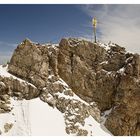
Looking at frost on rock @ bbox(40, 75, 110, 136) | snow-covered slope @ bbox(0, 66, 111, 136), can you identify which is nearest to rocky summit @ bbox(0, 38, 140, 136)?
frost on rock @ bbox(40, 75, 110, 136)

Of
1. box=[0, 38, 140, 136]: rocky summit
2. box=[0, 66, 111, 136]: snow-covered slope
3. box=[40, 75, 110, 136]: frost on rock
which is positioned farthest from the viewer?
box=[0, 38, 140, 136]: rocky summit

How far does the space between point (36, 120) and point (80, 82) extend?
15.6 meters

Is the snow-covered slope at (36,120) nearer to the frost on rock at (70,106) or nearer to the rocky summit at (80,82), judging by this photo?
the frost on rock at (70,106)

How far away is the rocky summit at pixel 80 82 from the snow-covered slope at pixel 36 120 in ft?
3.11

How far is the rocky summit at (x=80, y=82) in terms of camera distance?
231 feet

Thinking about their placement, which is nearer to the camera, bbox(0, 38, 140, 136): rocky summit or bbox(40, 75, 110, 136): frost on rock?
bbox(40, 75, 110, 136): frost on rock

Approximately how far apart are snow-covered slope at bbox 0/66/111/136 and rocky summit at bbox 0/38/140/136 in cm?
95

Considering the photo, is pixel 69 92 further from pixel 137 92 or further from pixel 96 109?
pixel 137 92

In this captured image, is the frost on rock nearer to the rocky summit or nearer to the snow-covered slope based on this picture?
the rocky summit

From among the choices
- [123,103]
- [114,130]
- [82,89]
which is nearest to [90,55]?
[82,89]

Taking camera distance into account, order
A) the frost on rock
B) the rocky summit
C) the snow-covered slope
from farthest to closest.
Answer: the rocky summit
the frost on rock
the snow-covered slope

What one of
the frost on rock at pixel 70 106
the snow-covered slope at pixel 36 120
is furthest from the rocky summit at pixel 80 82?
the snow-covered slope at pixel 36 120

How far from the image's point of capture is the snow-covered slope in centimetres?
6344

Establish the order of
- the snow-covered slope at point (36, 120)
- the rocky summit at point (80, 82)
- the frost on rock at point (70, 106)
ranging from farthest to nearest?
the rocky summit at point (80, 82)
the frost on rock at point (70, 106)
the snow-covered slope at point (36, 120)
